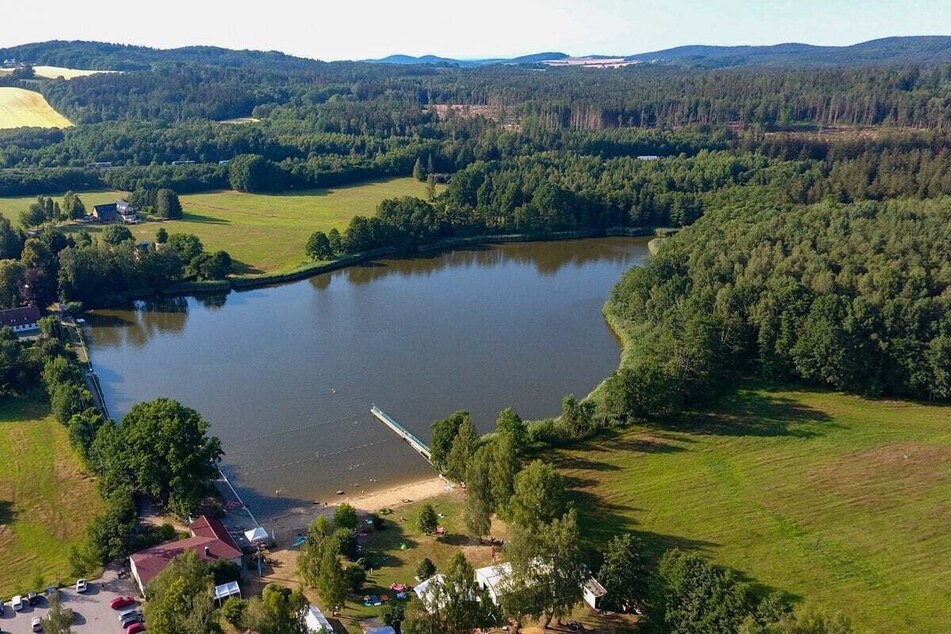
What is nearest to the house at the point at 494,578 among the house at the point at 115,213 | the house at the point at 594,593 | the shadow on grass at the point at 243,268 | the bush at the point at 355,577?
the house at the point at 594,593

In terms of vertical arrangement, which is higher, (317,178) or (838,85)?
(838,85)

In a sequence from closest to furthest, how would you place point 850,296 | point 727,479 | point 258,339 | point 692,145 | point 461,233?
1. point 727,479
2. point 850,296
3. point 258,339
4. point 461,233
5. point 692,145

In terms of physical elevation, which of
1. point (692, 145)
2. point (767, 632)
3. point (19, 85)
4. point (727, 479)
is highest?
point (19, 85)

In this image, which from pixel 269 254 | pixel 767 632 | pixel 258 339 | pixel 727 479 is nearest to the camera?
pixel 767 632

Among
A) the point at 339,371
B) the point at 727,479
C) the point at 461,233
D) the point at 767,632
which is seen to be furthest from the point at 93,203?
the point at 767,632

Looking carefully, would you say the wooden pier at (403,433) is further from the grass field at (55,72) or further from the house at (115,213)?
the grass field at (55,72)

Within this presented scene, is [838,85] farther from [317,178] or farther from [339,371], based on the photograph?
[339,371]
